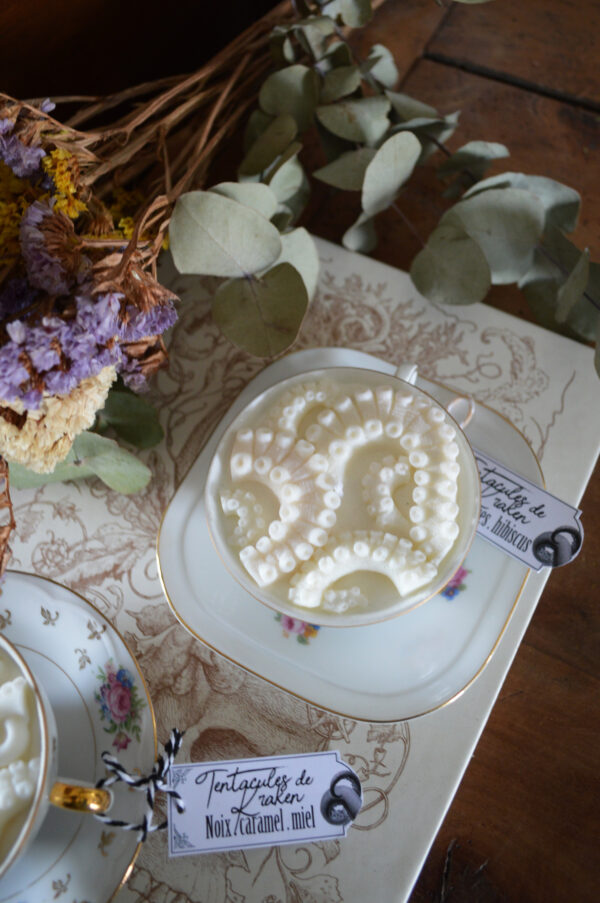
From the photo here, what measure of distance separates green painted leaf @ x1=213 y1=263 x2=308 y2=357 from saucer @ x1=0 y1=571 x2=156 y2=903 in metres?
0.26

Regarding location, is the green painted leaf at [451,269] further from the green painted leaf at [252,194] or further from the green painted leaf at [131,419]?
the green painted leaf at [131,419]

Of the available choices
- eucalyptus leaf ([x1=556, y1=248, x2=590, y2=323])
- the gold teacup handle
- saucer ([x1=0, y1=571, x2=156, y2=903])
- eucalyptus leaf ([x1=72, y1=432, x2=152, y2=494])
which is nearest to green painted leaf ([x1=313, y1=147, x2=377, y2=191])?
eucalyptus leaf ([x1=556, y1=248, x2=590, y2=323])

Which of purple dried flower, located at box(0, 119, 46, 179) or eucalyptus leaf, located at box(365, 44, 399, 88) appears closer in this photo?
purple dried flower, located at box(0, 119, 46, 179)

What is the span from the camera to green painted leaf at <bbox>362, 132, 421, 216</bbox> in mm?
621

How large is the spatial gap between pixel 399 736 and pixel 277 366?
1.19 ft

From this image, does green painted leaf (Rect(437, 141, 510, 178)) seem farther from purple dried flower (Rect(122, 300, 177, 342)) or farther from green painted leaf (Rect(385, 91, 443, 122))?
purple dried flower (Rect(122, 300, 177, 342))

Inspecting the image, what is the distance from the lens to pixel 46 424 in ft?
1.42

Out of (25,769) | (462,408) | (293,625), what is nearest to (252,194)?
(462,408)

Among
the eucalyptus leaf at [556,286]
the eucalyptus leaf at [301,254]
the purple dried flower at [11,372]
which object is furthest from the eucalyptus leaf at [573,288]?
the purple dried flower at [11,372]

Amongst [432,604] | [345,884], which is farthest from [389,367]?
[345,884]

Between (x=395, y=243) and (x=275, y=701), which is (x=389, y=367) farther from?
(x=275, y=701)

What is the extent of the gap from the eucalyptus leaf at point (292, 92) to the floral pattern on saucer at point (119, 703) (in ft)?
1.81

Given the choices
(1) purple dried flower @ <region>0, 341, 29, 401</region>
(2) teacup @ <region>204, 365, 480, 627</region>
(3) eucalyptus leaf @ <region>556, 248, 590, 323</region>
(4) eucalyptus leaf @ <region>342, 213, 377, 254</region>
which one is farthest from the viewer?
(4) eucalyptus leaf @ <region>342, 213, 377, 254</region>

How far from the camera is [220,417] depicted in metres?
0.68
